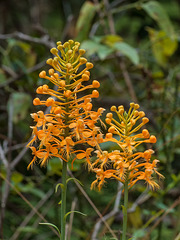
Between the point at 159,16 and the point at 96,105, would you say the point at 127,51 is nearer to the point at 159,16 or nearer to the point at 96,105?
the point at 159,16

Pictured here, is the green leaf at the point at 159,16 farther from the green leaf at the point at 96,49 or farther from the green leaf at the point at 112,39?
the green leaf at the point at 96,49

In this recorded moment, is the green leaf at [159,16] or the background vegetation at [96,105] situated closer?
the background vegetation at [96,105]

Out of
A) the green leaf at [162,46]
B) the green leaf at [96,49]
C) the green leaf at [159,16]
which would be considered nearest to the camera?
the green leaf at [96,49]

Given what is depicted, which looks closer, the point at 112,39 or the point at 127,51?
the point at 127,51

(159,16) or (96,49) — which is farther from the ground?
(159,16)

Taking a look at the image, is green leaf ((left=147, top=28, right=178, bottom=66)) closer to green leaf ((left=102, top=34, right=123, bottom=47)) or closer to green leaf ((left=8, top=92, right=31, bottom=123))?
green leaf ((left=102, top=34, right=123, bottom=47))

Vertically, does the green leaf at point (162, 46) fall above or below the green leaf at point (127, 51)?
above

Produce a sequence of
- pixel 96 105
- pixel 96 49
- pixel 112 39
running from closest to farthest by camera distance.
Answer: pixel 96 49 → pixel 112 39 → pixel 96 105

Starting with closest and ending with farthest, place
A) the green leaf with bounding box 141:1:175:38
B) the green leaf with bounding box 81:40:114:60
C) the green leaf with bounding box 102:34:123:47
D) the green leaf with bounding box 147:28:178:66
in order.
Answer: the green leaf with bounding box 81:40:114:60, the green leaf with bounding box 102:34:123:47, the green leaf with bounding box 141:1:175:38, the green leaf with bounding box 147:28:178:66

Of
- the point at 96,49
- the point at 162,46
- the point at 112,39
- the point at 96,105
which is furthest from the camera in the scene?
the point at 162,46

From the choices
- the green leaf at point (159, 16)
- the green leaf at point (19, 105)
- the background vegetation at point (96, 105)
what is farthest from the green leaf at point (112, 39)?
the green leaf at point (19, 105)

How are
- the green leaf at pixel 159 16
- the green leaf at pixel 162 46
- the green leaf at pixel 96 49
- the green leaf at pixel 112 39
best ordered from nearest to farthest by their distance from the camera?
the green leaf at pixel 96 49, the green leaf at pixel 112 39, the green leaf at pixel 159 16, the green leaf at pixel 162 46

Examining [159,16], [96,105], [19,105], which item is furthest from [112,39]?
[19,105]

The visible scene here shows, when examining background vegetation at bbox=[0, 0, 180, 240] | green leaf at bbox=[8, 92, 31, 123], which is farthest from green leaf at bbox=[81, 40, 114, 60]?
green leaf at bbox=[8, 92, 31, 123]
